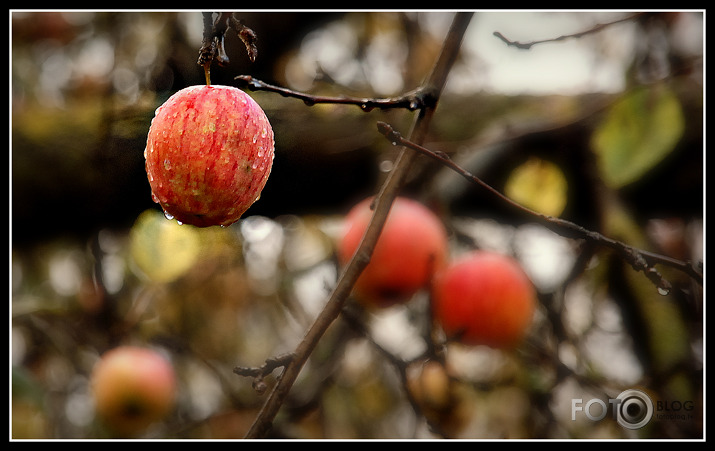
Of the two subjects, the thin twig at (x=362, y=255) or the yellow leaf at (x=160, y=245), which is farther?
the yellow leaf at (x=160, y=245)

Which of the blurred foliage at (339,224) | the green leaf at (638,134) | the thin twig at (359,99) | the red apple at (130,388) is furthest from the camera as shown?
the red apple at (130,388)

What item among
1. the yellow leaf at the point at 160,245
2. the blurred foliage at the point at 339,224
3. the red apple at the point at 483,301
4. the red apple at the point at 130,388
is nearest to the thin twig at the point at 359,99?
the blurred foliage at the point at 339,224

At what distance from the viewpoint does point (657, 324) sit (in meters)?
0.77

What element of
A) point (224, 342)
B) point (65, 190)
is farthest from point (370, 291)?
point (224, 342)

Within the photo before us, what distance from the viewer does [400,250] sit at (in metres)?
0.73

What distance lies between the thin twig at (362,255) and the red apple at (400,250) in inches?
9.9

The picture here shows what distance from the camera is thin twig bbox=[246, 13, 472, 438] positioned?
408 millimetres

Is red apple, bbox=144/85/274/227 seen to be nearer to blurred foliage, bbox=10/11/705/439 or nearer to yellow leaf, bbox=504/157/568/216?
blurred foliage, bbox=10/11/705/439

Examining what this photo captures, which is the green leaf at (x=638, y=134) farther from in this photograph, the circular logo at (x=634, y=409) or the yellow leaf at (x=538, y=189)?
the circular logo at (x=634, y=409)

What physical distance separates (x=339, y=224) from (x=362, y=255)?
0.73m

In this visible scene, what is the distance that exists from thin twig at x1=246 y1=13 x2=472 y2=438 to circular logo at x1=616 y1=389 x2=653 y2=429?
0.47m

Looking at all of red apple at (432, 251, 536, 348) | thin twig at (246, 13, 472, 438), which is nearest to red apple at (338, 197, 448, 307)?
red apple at (432, 251, 536, 348)

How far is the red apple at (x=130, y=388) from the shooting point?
1189mm
